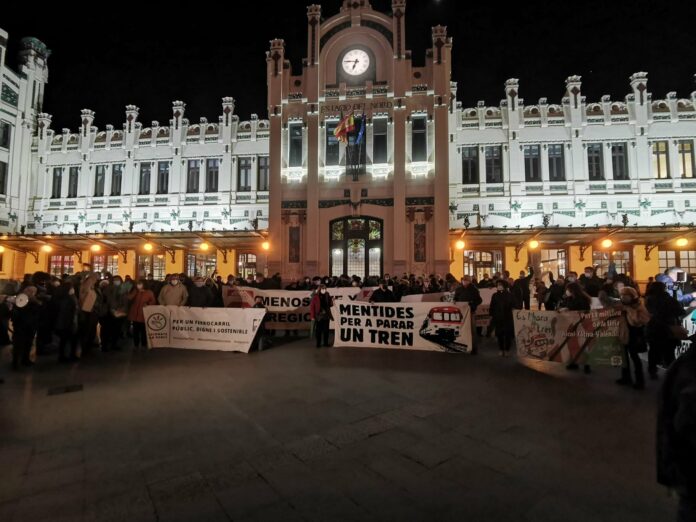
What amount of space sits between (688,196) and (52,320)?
29.7 m

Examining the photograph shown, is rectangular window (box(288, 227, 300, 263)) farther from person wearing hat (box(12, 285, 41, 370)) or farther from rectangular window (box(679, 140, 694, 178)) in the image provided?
rectangular window (box(679, 140, 694, 178))

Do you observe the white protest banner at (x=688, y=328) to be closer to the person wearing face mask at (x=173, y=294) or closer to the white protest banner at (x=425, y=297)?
the white protest banner at (x=425, y=297)

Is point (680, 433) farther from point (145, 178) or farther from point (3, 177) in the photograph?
point (3, 177)

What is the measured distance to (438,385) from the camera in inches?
283

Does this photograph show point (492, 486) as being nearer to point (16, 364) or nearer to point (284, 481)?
point (284, 481)

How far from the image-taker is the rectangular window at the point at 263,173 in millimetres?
25062

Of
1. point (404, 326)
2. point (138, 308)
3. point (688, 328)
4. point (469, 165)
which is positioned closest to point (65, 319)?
point (138, 308)

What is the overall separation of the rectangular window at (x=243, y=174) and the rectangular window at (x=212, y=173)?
4.92ft

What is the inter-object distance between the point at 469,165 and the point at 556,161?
5049 millimetres

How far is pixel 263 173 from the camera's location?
25.2 m

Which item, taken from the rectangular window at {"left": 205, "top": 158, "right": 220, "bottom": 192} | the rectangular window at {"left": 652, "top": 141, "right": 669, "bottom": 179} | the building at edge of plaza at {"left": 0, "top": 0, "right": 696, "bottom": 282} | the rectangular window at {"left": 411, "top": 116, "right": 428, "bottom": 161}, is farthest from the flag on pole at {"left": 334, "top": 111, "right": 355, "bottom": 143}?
the rectangular window at {"left": 652, "top": 141, "right": 669, "bottom": 179}

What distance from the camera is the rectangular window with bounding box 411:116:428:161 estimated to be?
2211 centimetres

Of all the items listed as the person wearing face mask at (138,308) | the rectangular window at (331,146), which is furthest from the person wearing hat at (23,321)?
the rectangular window at (331,146)

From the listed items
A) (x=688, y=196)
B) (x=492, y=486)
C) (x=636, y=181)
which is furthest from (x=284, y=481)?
(x=688, y=196)
